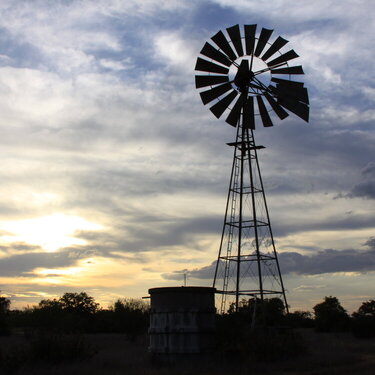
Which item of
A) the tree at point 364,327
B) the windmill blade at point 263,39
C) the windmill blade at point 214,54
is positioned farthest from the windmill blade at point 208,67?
the tree at point 364,327

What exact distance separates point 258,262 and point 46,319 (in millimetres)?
43767

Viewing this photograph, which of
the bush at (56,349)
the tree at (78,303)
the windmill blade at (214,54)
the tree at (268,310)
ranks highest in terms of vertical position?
the windmill blade at (214,54)

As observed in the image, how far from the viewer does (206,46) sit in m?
34.9

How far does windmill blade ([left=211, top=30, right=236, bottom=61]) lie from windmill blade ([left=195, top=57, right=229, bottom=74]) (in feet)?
3.20

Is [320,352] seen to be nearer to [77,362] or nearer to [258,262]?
[258,262]

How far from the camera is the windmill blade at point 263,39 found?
113 ft

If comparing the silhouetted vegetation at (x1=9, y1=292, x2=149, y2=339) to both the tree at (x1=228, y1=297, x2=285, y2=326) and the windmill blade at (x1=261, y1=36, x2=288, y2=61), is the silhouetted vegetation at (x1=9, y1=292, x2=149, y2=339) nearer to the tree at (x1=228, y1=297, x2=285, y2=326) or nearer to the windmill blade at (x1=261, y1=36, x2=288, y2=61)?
the tree at (x1=228, y1=297, x2=285, y2=326)

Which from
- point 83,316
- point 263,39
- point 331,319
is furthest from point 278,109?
point 83,316

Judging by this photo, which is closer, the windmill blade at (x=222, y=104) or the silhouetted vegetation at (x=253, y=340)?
the silhouetted vegetation at (x=253, y=340)

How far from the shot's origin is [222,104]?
35.9 metres

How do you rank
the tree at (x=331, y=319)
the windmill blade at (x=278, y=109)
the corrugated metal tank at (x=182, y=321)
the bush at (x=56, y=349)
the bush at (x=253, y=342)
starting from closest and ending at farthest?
1. the bush at (x=56, y=349)
2. the corrugated metal tank at (x=182, y=321)
3. the bush at (x=253, y=342)
4. the windmill blade at (x=278, y=109)
5. the tree at (x=331, y=319)

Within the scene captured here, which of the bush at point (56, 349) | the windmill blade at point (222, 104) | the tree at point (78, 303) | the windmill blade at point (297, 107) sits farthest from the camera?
the tree at point (78, 303)

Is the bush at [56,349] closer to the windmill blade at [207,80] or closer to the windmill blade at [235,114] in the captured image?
the windmill blade at [235,114]

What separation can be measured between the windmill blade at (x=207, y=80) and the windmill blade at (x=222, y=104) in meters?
1.15
